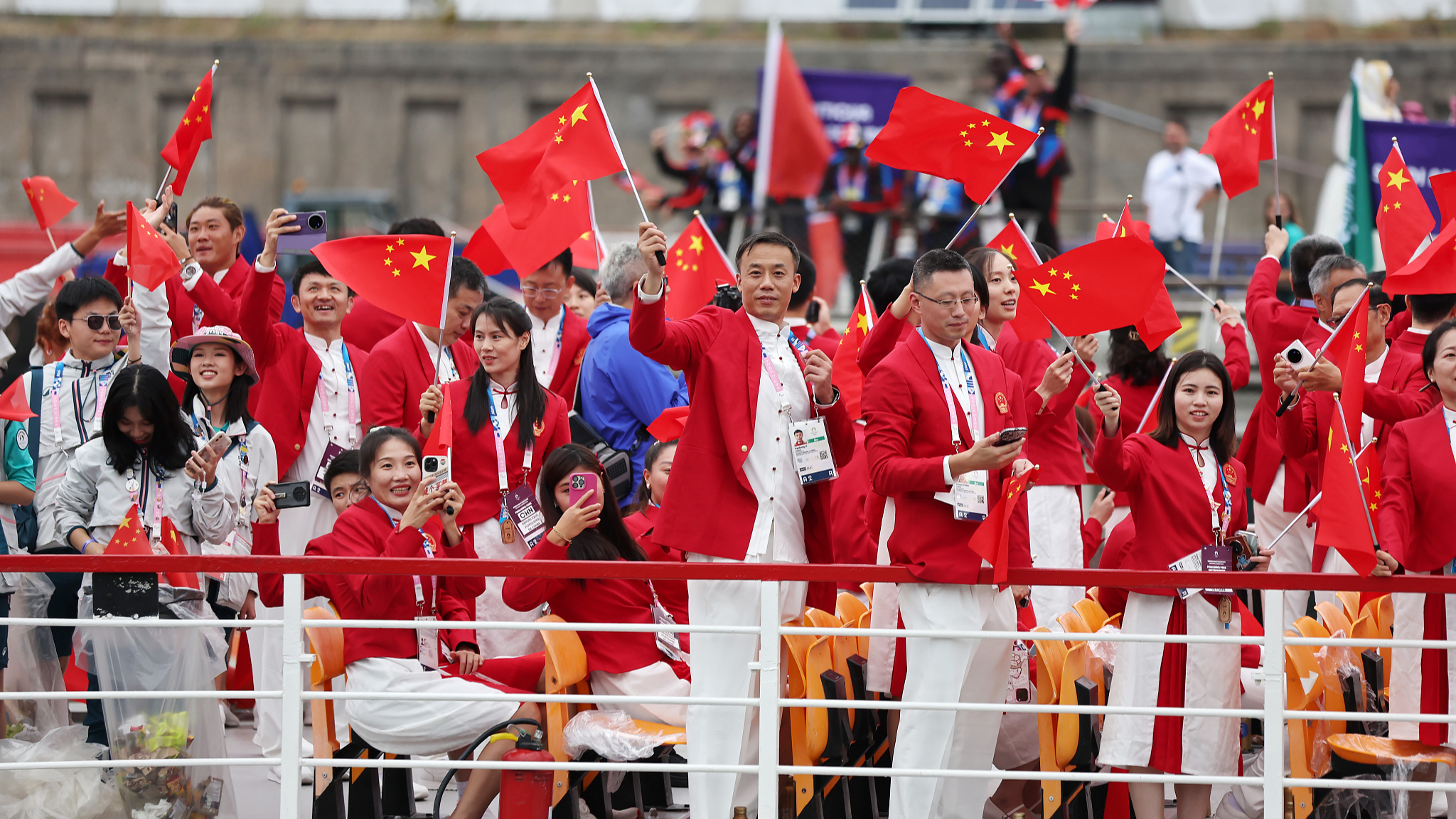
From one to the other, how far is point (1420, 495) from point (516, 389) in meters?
3.31

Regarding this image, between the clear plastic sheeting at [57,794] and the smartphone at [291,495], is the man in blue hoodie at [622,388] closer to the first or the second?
the smartphone at [291,495]

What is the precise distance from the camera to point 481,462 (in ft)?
19.9

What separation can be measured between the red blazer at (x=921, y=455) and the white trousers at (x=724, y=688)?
0.48 metres

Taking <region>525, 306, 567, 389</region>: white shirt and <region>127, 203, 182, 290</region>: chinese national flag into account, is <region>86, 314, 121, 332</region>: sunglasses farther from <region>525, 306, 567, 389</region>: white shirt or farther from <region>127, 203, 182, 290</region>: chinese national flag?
<region>525, 306, 567, 389</region>: white shirt

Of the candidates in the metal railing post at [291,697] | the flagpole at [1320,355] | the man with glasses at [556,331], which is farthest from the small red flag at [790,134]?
the metal railing post at [291,697]

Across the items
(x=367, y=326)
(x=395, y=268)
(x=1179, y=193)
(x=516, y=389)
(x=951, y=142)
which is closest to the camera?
(x=395, y=268)

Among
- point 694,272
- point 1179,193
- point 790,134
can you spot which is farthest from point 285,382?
point 1179,193

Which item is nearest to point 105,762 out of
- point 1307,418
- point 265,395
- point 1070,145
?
point 265,395

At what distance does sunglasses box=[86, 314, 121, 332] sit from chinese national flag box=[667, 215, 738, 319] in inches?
93.8

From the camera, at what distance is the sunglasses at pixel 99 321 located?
6.53m

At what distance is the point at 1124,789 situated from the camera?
5.36m

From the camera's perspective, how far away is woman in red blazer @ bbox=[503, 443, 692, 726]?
18.0 feet

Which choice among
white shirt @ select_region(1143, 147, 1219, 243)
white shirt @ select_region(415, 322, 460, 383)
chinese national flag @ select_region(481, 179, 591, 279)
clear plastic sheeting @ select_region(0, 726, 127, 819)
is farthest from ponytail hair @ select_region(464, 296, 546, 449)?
white shirt @ select_region(1143, 147, 1219, 243)

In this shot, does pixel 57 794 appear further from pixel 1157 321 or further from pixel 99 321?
pixel 1157 321
